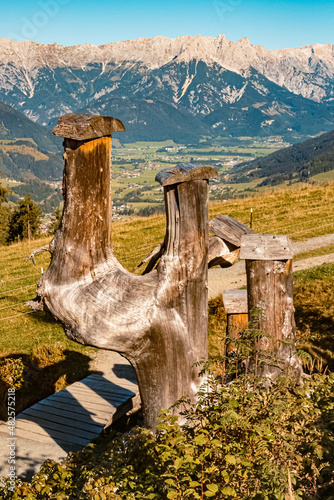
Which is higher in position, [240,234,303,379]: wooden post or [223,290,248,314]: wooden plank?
[240,234,303,379]: wooden post

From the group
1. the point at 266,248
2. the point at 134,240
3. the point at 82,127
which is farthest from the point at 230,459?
the point at 134,240

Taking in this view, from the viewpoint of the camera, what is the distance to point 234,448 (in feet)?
11.6

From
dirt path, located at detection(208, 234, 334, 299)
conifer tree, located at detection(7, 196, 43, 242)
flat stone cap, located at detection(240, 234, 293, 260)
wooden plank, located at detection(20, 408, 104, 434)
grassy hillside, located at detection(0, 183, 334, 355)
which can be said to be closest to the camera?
flat stone cap, located at detection(240, 234, 293, 260)

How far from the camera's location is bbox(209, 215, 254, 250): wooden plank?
14.5ft

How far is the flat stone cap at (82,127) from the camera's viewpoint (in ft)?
11.5

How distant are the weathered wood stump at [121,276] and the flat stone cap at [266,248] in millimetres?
906

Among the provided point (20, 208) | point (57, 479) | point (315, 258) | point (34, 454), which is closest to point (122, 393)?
point (34, 454)

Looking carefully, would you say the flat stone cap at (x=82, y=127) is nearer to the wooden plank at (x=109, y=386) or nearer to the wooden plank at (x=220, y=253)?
the wooden plank at (x=220, y=253)

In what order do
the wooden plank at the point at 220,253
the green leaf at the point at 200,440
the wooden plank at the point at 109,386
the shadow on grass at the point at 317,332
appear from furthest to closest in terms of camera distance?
the shadow on grass at the point at 317,332 < the wooden plank at the point at 109,386 < the wooden plank at the point at 220,253 < the green leaf at the point at 200,440

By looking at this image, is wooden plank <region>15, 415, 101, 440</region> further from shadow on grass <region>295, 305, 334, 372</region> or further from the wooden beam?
shadow on grass <region>295, 305, 334, 372</region>

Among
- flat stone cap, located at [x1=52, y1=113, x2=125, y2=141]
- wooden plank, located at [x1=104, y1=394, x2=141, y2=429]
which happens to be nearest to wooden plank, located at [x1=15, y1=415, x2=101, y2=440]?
wooden plank, located at [x1=104, y1=394, x2=141, y2=429]

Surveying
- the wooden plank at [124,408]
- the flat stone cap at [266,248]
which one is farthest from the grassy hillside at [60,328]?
the wooden plank at [124,408]

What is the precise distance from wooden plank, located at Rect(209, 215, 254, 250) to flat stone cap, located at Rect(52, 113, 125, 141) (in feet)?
4.53

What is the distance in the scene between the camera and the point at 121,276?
12.9 feet
